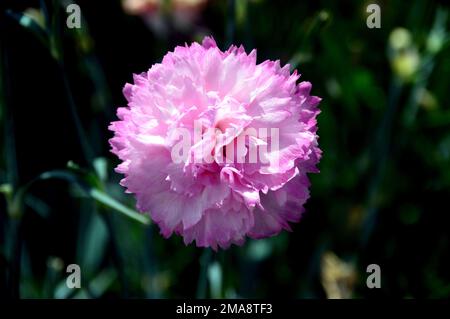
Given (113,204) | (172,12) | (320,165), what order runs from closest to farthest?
1. (113,204)
2. (172,12)
3. (320,165)

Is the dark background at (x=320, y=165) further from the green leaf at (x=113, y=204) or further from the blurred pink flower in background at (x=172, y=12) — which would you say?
the green leaf at (x=113, y=204)

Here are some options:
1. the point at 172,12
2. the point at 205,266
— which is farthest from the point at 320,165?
the point at 205,266

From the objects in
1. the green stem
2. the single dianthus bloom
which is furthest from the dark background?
the single dianthus bloom

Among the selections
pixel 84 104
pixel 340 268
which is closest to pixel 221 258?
pixel 340 268

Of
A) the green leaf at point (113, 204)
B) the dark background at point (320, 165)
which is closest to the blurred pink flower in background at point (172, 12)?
the dark background at point (320, 165)

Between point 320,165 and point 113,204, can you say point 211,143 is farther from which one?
point 320,165

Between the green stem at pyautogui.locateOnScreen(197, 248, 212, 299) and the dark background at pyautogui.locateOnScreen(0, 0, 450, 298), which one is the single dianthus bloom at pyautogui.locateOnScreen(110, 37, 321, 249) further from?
the dark background at pyautogui.locateOnScreen(0, 0, 450, 298)

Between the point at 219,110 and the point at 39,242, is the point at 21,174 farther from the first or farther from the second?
the point at 219,110

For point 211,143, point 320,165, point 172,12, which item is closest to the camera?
point 211,143
